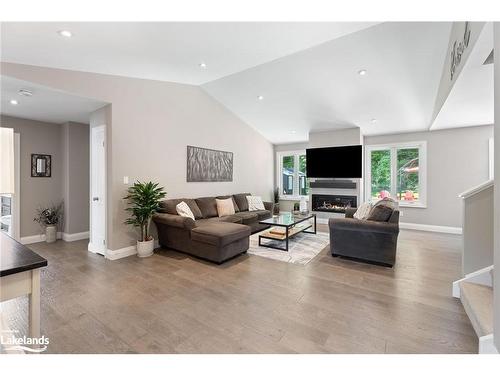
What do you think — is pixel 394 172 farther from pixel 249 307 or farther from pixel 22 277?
pixel 22 277

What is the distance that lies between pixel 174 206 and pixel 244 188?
2.67 m

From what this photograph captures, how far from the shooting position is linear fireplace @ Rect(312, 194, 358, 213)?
601cm

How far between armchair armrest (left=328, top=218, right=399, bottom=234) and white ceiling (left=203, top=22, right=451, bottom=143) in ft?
7.84

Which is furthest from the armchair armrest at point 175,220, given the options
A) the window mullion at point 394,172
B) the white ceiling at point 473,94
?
the window mullion at point 394,172

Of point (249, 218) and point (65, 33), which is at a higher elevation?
point (65, 33)

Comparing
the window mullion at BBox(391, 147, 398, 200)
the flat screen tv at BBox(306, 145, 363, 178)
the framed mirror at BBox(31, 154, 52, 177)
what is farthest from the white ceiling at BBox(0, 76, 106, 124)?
the window mullion at BBox(391, 147, 398, 200)

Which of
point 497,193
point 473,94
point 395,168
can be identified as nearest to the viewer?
point 497,193

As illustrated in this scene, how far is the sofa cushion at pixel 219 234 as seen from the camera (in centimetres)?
325

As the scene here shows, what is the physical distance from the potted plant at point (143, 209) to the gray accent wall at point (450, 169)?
594 centimetres

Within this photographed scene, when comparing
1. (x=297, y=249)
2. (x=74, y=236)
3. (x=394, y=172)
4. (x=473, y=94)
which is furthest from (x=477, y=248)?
(x=74, y=236)

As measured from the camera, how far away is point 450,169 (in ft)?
17.5
